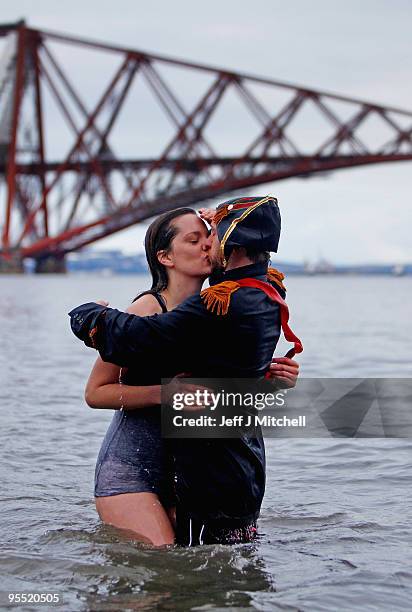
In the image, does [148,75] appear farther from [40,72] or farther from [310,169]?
[310,169]

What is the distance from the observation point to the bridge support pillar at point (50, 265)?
194 feet

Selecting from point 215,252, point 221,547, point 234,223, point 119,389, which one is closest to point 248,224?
point 234,223

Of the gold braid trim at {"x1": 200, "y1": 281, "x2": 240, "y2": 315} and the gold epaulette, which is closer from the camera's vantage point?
the gold braid trim at {"x1": 200, "y1": 281, "x2": 240, "y2": 315}

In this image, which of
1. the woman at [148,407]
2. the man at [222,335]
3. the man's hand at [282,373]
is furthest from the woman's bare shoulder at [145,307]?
the man's hand at [282,373]

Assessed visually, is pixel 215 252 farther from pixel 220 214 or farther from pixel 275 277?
pixel 275 277

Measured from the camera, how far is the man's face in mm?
4039

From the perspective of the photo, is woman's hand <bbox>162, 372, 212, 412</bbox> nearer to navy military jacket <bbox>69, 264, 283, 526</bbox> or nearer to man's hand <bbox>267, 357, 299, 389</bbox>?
navy military jacket <bbox>69, 264, 283, 526</bbox>

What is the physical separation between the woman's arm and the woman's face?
0.18m

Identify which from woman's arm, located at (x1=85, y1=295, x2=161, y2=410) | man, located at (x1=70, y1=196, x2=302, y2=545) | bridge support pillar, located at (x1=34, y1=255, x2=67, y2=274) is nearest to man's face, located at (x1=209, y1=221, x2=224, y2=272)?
man, located at (x1=70, y1=196, x2=302, y2=545)

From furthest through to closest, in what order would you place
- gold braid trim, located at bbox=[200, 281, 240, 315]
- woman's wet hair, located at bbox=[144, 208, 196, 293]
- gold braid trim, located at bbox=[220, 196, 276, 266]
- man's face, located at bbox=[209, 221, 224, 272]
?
woman's wet hair, located at bbox=[144, 208, 196, 293] < man's face, located at bbox=[209, 221, 224, 272] < gold braid trim, located at bbox=[220, 196, 276, 266] < gold braid trim, located at bbox=[200, 281, 240, 315]

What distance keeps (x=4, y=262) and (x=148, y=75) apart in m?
11.4

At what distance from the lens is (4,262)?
56.4 metres

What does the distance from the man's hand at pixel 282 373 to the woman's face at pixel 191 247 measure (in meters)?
0.41

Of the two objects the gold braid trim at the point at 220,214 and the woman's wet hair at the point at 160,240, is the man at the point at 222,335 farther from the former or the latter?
the woman's wet hair at the point at 160,240
